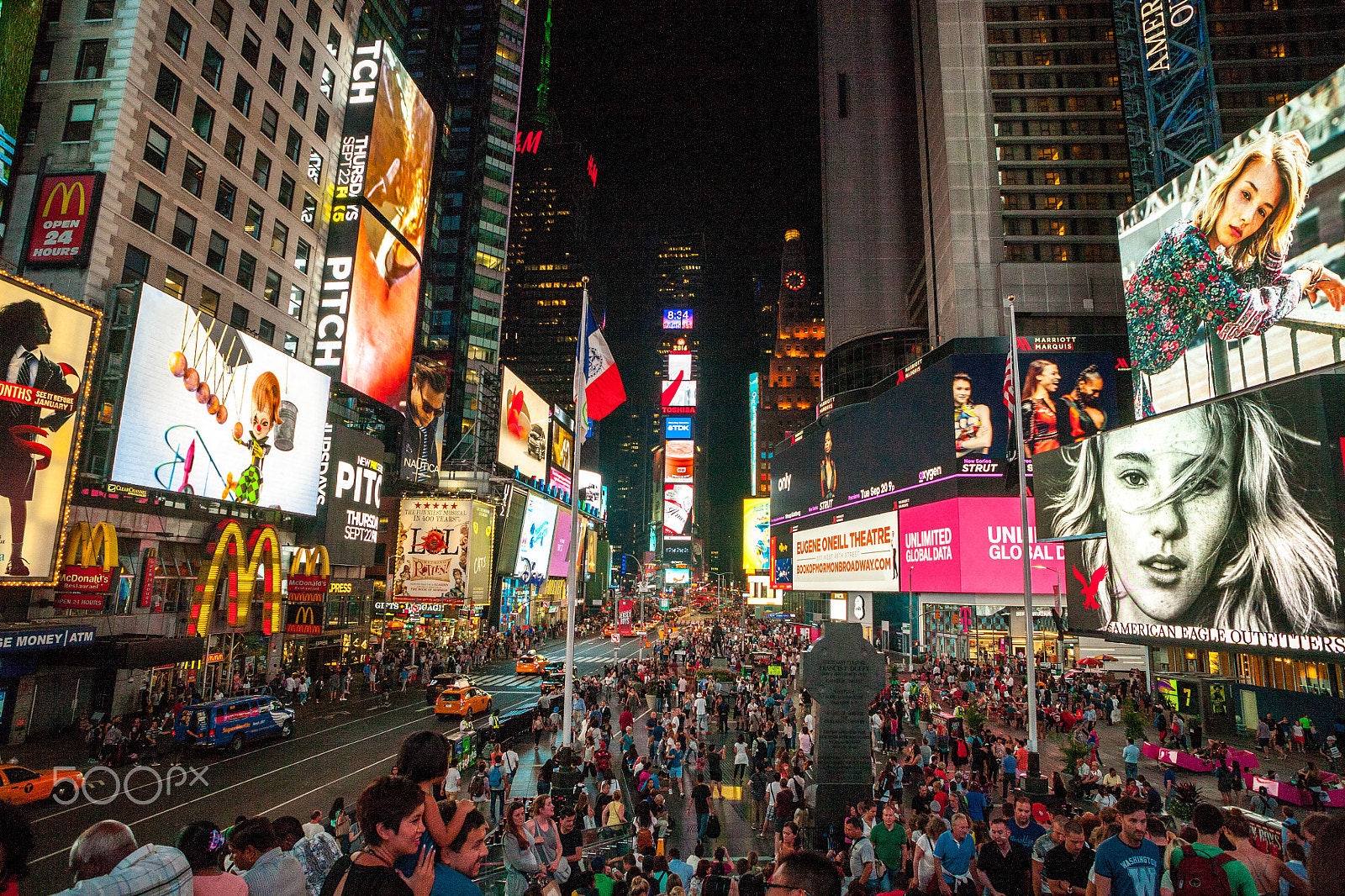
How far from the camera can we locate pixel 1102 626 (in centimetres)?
2491

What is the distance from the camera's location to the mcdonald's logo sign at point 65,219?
24.5 meters

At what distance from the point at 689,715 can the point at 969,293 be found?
48.8 m

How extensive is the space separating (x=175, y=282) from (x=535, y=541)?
48.8 meters

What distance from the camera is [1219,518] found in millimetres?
19969

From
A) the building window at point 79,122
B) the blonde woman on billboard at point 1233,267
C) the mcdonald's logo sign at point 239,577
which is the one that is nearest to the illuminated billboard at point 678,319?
the mcdonald's logo sign at point 239,577

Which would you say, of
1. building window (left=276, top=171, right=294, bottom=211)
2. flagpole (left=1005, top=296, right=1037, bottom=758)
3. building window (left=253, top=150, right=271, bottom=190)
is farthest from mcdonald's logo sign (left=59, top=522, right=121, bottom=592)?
flagpole (left=1005, top=296, right=1037, bottom=758)

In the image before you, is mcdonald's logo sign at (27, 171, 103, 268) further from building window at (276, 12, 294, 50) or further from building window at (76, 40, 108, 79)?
building window at (276, 12, 294, 50)

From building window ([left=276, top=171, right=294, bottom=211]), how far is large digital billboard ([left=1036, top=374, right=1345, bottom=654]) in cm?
3732

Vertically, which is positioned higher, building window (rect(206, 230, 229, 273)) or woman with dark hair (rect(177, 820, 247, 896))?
building window (rect(206, 230, 229, 273))

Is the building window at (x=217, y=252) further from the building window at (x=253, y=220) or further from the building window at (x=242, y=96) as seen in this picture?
the building window at (x=242, y=96)

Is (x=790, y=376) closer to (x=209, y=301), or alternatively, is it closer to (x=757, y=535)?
(x=757, y=535)

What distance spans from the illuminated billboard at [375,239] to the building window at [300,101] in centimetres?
237

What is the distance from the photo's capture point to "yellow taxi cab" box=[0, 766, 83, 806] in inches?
603

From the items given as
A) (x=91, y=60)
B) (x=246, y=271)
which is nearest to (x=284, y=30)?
(x=91, y=60)
